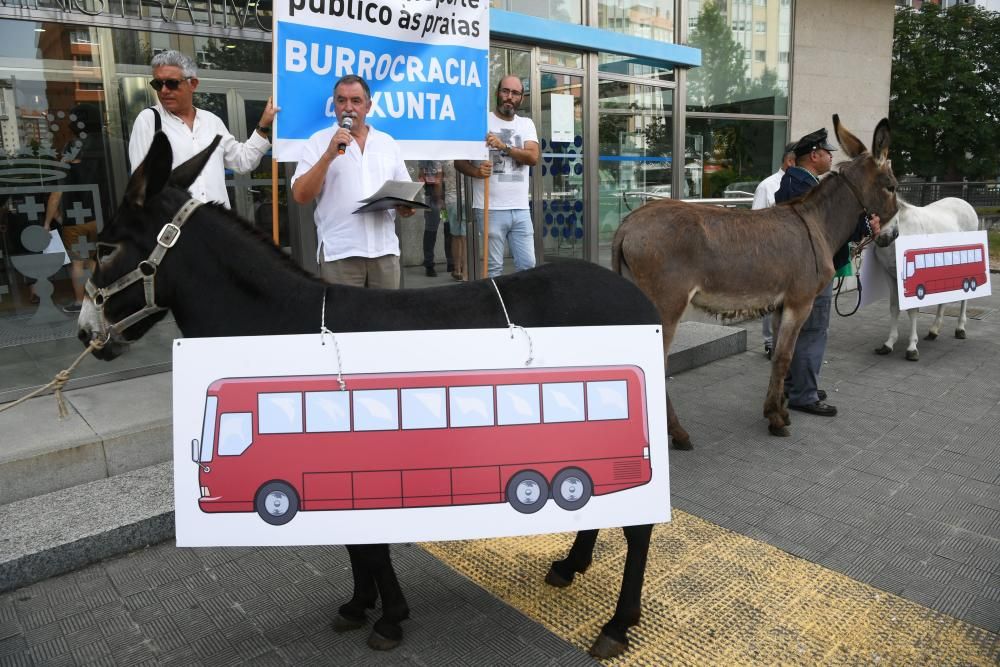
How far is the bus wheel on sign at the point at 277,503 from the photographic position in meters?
2.26

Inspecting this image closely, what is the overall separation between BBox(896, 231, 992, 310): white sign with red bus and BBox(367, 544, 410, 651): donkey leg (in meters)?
6.18

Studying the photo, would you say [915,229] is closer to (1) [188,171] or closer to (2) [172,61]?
(2) [172,61]

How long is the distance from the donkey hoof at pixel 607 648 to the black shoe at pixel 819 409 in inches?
141

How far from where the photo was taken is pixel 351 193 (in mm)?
3877

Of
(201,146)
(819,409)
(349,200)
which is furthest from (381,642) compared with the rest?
(819,409)

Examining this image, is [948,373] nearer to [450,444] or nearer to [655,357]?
[655,357]

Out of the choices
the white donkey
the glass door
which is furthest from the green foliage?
the white donkey

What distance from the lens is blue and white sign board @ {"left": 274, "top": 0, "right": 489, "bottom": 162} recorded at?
13.6 feet

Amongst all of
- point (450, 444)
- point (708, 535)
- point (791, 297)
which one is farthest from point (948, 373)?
point (450, 444)

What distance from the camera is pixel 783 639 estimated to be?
284cm

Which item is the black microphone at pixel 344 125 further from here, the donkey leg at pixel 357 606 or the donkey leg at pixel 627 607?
the donkey leg at pixel 627 607

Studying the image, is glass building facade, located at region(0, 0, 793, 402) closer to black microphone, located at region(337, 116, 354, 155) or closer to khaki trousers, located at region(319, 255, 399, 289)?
khaki trousers, located at region(319, 255, 399, 289)

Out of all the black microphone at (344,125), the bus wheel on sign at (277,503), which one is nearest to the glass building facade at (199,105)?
the black microphone at (344,125)

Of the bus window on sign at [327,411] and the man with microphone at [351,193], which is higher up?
the man with microphone at [351,193]
